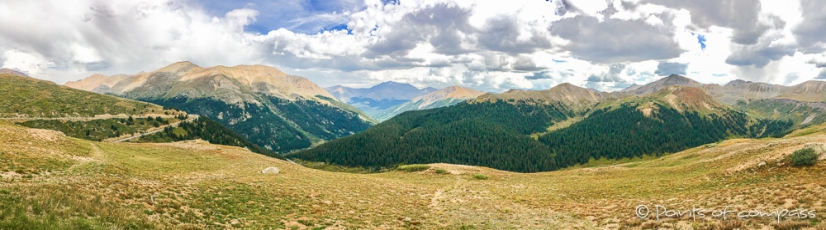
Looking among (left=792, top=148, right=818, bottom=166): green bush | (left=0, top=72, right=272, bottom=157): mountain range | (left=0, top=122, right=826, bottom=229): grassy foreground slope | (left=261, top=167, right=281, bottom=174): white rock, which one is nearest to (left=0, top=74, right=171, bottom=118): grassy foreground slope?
(left=0, top=72, right=272, bottom=157): mountain range

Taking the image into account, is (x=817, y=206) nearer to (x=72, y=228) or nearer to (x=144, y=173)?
(x=72, y=228)

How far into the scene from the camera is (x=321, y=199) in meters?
32.5

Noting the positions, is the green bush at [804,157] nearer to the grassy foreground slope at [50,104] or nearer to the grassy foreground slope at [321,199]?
the grassy foreground slope at [321,199]

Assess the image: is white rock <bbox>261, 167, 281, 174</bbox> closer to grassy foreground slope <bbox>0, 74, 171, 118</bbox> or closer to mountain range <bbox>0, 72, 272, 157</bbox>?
mountain range <bbox>0, 72, 272, 157</bbox>

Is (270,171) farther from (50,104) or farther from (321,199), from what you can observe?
(50,104)

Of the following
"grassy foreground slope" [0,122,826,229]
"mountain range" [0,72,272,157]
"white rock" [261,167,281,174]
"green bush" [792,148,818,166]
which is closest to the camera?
"grassy foreground slope" [0,122,826,229]

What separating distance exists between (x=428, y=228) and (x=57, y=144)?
47.1 meters

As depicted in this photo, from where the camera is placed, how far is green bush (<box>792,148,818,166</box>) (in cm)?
2983

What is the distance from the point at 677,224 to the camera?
20219mm

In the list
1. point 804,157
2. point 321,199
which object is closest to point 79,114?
point 321,199

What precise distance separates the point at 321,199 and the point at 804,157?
4589 cm

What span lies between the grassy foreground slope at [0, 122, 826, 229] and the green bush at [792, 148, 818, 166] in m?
1.10

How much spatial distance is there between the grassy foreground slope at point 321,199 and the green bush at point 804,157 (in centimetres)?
110

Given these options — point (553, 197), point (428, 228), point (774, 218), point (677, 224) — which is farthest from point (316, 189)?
point (774, 218)
